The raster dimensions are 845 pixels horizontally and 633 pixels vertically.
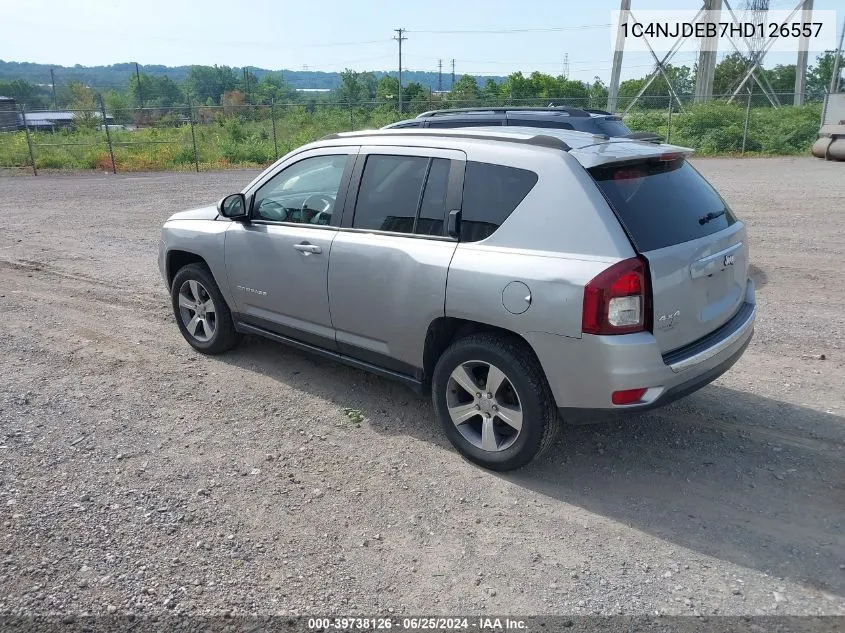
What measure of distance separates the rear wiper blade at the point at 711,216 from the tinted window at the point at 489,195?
101cm

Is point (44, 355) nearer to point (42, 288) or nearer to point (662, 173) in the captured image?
point (42, 288)

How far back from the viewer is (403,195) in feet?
13.9

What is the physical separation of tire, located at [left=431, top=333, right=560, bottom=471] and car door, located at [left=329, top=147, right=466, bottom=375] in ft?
0.95

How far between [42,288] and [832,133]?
23045 millimetres

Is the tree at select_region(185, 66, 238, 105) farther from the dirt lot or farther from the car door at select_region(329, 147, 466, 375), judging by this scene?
the car door at select_region(329, 147, 466, 375)

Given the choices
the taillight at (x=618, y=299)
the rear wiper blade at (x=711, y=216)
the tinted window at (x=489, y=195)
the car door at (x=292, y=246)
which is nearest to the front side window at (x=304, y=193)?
the car door at (x=292, y=246)

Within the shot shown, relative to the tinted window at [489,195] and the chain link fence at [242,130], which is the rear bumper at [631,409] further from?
the chain link fence at [242,130]

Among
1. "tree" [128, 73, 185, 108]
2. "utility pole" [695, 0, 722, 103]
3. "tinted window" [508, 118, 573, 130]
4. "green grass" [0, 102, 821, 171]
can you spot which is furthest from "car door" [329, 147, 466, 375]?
"tree" [128, 73, 185, 108]

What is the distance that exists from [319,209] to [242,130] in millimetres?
25557

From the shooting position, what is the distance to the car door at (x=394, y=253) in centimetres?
396

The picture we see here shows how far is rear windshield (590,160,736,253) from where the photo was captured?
137 inches

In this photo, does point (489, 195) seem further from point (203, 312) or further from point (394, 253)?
point (203, 312)

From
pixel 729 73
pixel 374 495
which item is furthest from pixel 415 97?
pixel 374 495

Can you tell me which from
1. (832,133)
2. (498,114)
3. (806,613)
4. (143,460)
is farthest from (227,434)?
(832,133)
